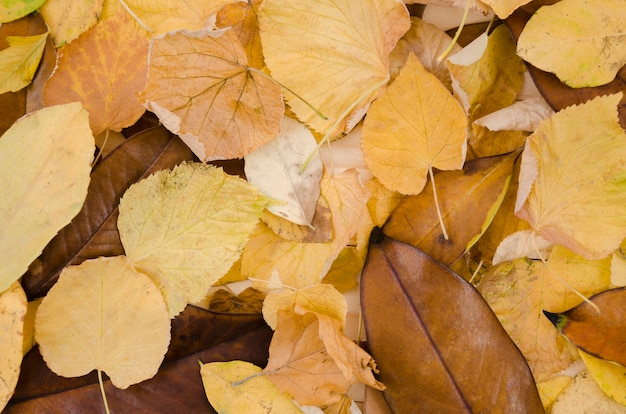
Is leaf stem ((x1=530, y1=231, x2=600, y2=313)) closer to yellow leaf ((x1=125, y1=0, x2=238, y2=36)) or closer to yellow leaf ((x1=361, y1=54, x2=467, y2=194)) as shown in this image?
yellow leaf ((x1=361, y1=54, x2=467, y2=194))

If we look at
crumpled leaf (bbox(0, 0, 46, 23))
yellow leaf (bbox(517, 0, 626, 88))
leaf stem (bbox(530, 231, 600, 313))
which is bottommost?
leaf stem (bbox(530, 231, 600, 313))

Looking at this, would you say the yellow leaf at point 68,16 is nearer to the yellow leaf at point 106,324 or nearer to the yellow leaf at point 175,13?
the yellow leaf at point 175,13

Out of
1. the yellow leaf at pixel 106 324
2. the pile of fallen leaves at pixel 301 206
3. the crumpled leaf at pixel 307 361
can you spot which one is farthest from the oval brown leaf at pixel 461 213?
the yellow leaf at pixel 106 324

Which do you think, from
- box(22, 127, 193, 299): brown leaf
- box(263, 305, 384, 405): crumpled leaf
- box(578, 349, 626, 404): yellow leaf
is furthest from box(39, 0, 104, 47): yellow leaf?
box(578, 349, 626, 404): yellow leaf

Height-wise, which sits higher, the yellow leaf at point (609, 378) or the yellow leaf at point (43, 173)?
the yellow leaf at point (43, 173)

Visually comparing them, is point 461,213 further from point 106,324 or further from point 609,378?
point 106,324

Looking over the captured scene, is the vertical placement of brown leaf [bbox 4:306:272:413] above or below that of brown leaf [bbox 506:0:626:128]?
below
